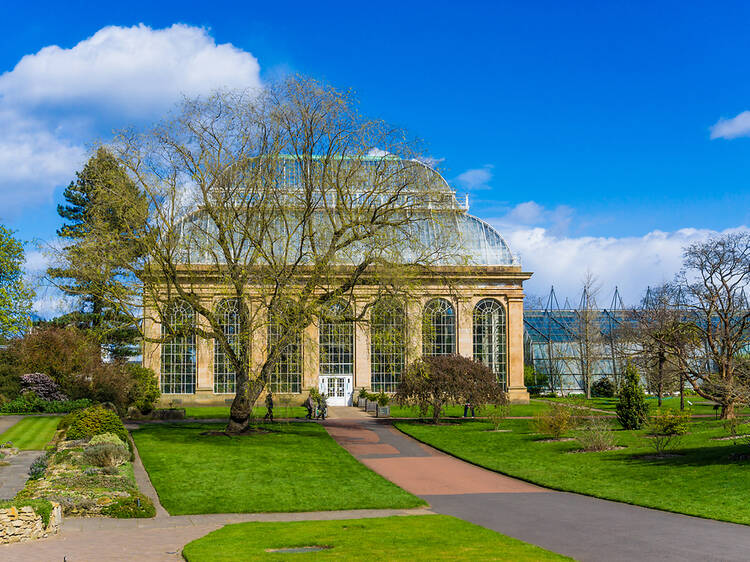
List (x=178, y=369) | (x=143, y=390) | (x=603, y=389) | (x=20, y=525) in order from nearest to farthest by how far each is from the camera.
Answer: (x=20, y=525), (x=143, y=390), (x=178, y=369), (x=603, y=389)

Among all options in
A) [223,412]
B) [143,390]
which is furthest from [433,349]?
[143,390]

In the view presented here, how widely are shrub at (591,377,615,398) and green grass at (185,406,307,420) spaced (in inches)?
1198

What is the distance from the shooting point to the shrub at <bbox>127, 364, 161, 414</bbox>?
129 ft

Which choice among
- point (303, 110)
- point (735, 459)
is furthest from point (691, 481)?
point (303, 110)

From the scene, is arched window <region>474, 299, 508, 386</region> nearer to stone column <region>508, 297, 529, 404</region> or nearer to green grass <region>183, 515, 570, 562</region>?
stone column <region>508, 297, 529, 404</region>

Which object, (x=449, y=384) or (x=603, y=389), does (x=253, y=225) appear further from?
(x=603, y=389)

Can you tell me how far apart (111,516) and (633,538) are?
11.7 m

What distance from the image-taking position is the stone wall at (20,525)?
47.3ft

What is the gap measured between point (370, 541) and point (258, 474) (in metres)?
10.0

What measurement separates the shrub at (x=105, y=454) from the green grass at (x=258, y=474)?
0.97m

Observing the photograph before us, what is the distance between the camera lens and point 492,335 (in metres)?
52.8

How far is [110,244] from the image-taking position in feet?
93.6

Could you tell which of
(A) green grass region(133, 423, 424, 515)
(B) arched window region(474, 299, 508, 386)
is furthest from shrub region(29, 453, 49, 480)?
(B) arched window region(474, 299, 508, 386)

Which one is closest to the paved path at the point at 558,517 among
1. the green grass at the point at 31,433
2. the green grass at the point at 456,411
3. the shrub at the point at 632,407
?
the shrub at the point at 632,407
